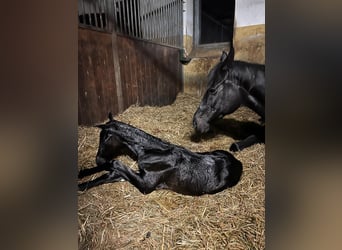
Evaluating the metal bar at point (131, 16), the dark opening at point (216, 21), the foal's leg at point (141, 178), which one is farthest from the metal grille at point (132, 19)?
the foal's leg at point (141, 178)

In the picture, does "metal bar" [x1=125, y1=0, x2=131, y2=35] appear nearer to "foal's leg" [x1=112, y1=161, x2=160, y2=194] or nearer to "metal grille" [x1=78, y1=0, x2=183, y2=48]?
"metal grille" [x1=78, y1=0, x2=183, y2=48]

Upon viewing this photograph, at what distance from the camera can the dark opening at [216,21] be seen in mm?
1021

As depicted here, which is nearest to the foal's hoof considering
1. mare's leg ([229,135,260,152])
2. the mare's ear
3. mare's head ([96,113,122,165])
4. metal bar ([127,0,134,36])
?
mare's leg ([229,135,260,152])

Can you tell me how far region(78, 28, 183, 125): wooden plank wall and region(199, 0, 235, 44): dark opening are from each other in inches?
7.0

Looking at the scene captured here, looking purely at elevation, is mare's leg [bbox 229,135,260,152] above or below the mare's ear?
below

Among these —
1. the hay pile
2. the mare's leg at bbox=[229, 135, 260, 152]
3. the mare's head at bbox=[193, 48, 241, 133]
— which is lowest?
the hay pile

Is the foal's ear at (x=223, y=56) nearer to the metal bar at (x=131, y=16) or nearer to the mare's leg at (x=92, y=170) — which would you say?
the metal bar at (x=131, y=16)

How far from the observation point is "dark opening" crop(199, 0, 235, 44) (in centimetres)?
102

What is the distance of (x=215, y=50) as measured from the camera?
1.04m

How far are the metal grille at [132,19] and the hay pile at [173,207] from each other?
258 mm
